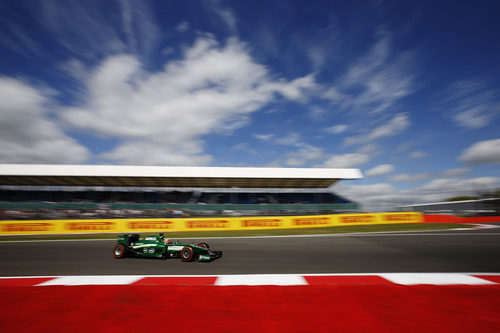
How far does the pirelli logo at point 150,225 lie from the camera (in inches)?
697

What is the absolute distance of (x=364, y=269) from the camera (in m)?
5.32

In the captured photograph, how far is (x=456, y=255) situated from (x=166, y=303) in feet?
25.4

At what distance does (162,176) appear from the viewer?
1073 inches

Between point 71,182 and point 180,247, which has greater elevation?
point 71,182

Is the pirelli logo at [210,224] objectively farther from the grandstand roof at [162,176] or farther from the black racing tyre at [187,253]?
the black racing tyre at [187,253]

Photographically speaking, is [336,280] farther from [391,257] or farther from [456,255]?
[456,255]

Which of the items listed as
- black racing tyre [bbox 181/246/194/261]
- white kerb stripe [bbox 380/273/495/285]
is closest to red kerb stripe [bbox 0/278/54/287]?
black racing tyre [bbox 181/246/194/261]

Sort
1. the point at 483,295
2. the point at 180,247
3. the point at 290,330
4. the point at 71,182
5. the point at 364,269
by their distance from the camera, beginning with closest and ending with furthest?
1. the point at 290,330
2. the point at 483,295
3. the point at 364,269
4. the point at 180,247
5. the point at 71,182

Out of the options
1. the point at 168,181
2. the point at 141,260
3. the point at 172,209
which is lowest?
the point at 141,260

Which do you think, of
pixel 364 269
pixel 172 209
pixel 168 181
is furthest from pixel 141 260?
pixel 168 181

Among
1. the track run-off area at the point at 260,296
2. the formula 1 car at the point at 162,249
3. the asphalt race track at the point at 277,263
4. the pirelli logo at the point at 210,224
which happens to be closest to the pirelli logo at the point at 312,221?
the pirelli logo at the point at 210,224

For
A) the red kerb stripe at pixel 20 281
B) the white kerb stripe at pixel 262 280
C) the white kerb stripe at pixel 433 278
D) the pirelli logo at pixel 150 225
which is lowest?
the red kerb stripe at pixel 20 281

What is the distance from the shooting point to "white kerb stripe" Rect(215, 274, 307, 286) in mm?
4227

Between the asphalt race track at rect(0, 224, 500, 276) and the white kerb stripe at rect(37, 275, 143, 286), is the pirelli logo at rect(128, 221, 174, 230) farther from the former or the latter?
the white kerb stripe at rect(37, 275, 143, 286)
